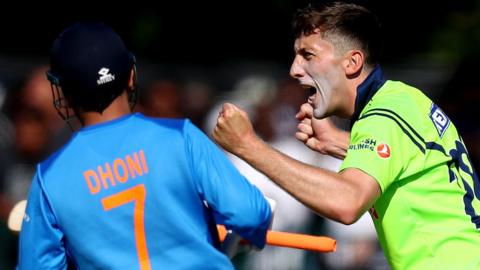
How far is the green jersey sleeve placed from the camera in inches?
194

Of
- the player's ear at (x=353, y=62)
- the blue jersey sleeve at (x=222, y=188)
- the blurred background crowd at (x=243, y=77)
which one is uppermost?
the player's ear at (x=353, y=62)

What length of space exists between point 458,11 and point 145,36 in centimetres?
434

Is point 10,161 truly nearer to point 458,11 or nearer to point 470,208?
point 470,208

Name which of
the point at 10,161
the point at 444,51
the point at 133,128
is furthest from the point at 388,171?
the point at 444,51

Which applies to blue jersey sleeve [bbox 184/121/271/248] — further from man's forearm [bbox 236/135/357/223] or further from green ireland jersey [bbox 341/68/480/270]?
green ireland jersey [bbox 341/68/480/270]

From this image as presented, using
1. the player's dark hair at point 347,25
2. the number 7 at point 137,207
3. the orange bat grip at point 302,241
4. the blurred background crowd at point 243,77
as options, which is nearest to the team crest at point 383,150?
the orange bat grip at point 302,241

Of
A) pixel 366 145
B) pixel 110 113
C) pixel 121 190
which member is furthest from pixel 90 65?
pixel 366 145

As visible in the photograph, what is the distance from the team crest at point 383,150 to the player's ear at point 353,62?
559 millimetres

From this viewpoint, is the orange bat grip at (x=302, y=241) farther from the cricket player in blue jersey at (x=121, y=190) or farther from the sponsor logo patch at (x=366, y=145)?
the sponsor logo patch at (x=366, y=145)

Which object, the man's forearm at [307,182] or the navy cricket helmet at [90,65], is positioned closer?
the man's forearm at [307,182]

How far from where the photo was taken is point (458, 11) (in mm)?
16516

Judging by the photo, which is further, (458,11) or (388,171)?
(458,11)

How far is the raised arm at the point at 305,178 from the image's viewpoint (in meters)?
4.80

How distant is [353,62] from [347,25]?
0.17m
